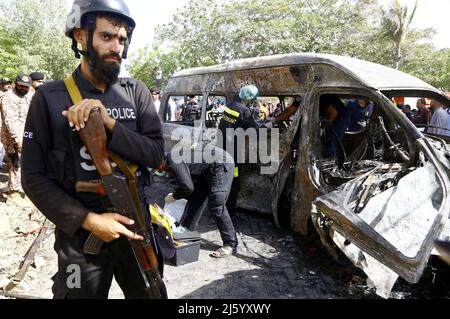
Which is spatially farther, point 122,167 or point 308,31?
point 308,31

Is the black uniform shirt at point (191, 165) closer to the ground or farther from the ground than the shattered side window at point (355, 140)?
closer to the ground

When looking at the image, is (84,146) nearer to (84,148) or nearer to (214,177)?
(84,148)

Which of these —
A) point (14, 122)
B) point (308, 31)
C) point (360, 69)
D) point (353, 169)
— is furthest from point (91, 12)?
point (308, 31)

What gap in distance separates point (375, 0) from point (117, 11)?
21.8 metres

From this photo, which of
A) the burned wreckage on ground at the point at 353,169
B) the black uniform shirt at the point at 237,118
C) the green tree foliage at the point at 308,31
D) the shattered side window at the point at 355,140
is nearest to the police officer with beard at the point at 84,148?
the burned wreckage on ground at the point at 353,169

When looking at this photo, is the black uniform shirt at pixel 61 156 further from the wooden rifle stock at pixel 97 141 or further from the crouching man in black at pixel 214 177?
the crouching man in black at pixel 214 177

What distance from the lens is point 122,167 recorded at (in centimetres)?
151

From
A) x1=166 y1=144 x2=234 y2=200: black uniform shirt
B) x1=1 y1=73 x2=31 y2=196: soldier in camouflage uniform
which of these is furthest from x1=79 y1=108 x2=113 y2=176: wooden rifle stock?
x1=1 y1=73 x2=31 y2=196: soldier in camouflage uniform

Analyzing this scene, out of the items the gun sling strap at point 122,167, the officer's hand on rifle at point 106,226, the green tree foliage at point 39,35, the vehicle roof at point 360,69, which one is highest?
the green tree foliage at point 39,35

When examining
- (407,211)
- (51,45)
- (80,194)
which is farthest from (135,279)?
(51,45)

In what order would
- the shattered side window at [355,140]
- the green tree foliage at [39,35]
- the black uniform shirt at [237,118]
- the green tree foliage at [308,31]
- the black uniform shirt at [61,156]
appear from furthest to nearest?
the green tree foliage at [39,35], the green tree foliage at [308,31], the black uniform shirt at [237,118], the shattered side window at [355,140], the black uniform shirt at [61,156]

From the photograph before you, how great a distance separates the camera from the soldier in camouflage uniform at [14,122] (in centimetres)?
543

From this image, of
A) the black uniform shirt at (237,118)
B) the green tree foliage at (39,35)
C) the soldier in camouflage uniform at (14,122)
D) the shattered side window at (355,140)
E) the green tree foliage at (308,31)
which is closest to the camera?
the shattered side window at (355,140)

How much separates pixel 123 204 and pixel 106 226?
4.4 inches
